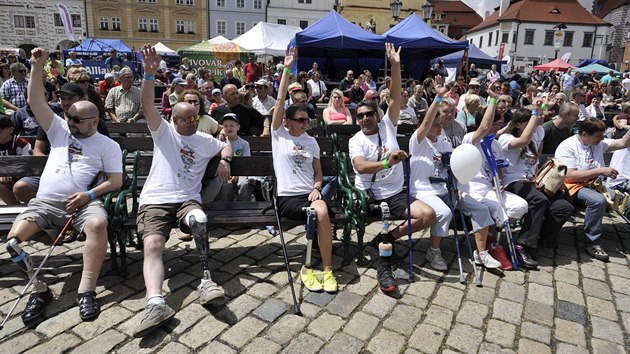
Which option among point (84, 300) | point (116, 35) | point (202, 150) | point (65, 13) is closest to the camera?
point (84, 300)

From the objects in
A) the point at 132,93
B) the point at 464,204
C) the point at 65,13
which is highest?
the point at 65,13

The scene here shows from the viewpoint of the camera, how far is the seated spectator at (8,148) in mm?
4348

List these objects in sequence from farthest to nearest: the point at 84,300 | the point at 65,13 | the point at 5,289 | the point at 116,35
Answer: the point at 116,35
the point at 65,13
the point at 5,289
the point at 84,300

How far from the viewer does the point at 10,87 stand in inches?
296

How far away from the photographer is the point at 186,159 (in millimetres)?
3650

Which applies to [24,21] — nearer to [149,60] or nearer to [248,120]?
[248,120]

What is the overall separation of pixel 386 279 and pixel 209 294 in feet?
4.71

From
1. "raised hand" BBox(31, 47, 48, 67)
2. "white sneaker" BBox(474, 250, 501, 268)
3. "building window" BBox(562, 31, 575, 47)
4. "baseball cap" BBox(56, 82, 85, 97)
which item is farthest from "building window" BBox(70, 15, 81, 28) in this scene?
"building window" BBox(562, 31, 575, 47)

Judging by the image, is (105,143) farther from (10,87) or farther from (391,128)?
(10,87)

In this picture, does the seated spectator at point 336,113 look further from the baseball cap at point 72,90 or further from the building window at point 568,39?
the building window at point 568,39

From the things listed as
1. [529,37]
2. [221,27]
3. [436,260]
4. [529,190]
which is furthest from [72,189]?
[529,37]

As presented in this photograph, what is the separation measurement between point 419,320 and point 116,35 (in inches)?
2001

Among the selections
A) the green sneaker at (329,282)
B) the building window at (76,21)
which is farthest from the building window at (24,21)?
the green sneaker at (329,282)

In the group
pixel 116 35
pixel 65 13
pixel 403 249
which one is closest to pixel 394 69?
pixel 403 249
